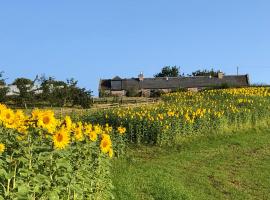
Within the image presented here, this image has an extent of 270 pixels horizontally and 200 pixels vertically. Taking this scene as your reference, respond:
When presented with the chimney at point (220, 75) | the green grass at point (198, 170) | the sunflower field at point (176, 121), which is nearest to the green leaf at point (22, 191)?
the green grass at point (198, 170)

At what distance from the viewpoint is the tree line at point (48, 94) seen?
3919 centimetres

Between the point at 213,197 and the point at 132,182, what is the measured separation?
1.57m

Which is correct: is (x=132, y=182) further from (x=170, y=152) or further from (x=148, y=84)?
(x=148, y=84)

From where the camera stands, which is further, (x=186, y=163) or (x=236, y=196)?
(x=186, y=163)

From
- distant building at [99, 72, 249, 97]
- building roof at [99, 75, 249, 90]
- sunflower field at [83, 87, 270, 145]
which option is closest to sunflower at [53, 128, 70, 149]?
sunflower field at [83, 87, 270, 145]

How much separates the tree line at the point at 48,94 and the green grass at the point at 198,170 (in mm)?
23933

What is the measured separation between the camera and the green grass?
1001 centimetres

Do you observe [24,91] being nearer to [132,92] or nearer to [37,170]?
[37,170]

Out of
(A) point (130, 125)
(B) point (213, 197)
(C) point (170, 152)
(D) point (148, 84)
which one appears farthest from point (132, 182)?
(D) point (148, 84)

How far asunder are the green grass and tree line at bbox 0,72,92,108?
23.9 meters

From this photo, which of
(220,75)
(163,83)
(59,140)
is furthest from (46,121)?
(220,75)

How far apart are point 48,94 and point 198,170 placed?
29547 millimetres

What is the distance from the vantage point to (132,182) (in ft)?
33.6

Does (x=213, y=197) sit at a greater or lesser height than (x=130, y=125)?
lesser
